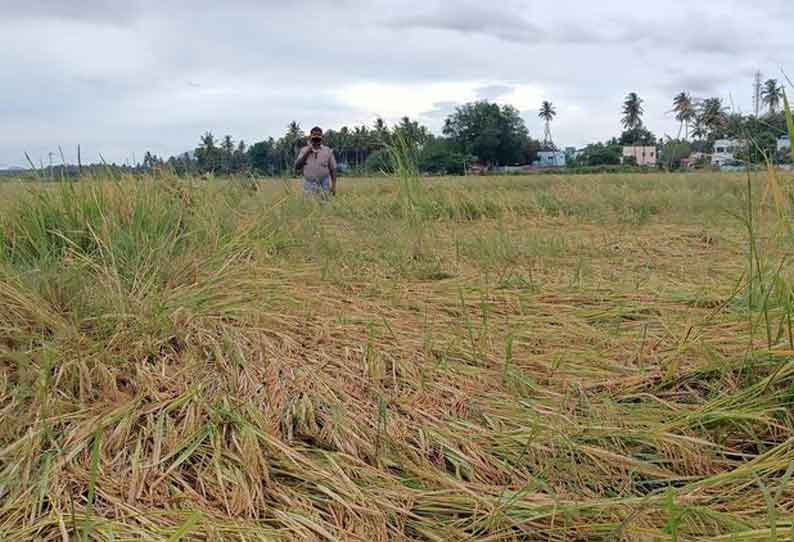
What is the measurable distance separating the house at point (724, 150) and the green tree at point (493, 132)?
79.1 ft

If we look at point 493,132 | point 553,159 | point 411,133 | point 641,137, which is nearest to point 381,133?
point 411,133

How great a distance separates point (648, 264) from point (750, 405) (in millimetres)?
1927

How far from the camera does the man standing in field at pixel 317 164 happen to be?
5.72m

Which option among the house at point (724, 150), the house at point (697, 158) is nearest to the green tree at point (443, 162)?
the house at point (697, 158)

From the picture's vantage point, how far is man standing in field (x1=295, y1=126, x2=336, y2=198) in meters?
5.72

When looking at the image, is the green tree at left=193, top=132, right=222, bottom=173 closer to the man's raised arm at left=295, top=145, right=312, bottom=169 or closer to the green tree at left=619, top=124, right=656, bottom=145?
the man's raised arm at left=295, top=145, right=312, bottom=169

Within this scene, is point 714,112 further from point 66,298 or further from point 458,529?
point 66,298

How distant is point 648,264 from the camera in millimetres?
3143

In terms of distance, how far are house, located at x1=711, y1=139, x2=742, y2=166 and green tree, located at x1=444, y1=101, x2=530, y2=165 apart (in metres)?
24.1

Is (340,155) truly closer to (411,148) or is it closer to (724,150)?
(411,148)

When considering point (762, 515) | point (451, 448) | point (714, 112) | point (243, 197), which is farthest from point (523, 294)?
point (243, 197)

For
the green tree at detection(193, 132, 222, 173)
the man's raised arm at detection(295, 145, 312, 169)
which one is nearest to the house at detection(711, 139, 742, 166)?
the green tree at detection(193, 132, 222, 173)

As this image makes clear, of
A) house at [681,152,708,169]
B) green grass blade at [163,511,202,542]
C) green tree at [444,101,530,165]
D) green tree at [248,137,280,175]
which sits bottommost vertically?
green grass blade at [163,511,202,542]

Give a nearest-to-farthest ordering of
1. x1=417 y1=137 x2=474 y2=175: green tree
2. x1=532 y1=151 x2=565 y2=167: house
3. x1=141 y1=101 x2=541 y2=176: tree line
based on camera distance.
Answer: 1. x1=141 y1=101 x2=541 y2=176: tree line
2. x1=417 y1=137 x2=474 y2=175: green tree
3. x1=532 y1=151 x2=565 y2=167: house
